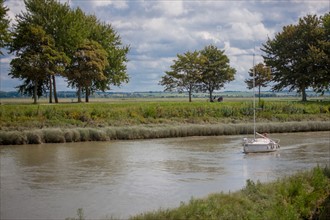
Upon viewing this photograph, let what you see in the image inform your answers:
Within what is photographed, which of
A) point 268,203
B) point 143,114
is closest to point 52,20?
point 143,114

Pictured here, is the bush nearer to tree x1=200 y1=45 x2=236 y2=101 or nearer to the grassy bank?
the grassy bank

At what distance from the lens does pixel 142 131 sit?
4225cm

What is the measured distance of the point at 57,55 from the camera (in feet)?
169

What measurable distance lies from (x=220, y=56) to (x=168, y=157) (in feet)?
143

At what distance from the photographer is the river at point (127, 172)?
17.9 meters

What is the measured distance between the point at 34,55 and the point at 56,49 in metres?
2.94

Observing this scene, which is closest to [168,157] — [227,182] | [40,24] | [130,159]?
[130,159]

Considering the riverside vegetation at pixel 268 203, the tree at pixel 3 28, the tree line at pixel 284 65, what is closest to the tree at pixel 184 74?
the tree line at pixel 284 65

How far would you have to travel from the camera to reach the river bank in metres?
36.9

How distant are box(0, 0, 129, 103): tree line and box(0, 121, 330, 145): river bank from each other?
14.2 m

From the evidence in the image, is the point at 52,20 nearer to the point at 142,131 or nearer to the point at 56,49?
the point at 56,49

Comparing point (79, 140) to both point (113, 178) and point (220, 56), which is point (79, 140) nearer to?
point (113, 178)

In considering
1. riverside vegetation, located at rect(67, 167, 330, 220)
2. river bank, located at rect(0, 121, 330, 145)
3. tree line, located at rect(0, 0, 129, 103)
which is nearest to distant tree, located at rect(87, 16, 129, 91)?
tree line, located at rect(0, 0, 129, 103)

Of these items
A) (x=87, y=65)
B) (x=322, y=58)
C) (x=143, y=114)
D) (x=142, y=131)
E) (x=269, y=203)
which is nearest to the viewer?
(x=269, y=203)
